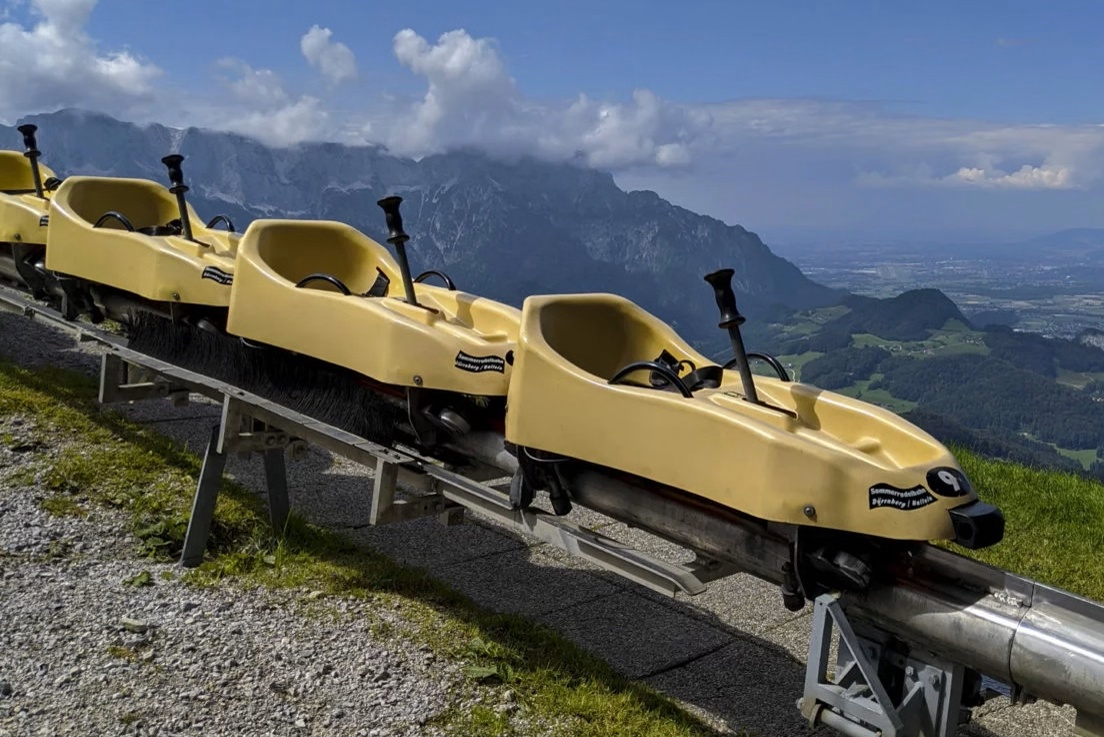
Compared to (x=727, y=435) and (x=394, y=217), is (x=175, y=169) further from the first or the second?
(x=727, y=435)

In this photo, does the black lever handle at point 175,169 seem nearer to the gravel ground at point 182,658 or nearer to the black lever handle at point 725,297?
the gravel ground at point 182,658

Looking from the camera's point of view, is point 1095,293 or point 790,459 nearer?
point 790,459

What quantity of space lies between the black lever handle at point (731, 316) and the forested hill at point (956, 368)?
142 feet

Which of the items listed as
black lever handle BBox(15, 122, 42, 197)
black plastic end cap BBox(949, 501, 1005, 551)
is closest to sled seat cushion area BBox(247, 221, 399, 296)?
black lever handle BBox(15, 122, 42, 197)

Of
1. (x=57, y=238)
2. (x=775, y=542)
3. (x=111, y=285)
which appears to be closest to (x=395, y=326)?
(x=775, y=542)

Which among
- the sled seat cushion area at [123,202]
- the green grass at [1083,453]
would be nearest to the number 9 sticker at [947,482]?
the sled seat cushion area at [123,202]

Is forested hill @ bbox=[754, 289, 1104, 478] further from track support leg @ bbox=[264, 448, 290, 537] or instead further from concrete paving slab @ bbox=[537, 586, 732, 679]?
track support leg @ bbox=[264, 448, 290, 537]

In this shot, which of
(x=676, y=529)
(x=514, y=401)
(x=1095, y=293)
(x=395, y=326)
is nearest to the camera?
(x=676, y=529)

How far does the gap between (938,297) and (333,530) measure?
112747mm

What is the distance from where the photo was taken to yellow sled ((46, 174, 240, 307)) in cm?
561

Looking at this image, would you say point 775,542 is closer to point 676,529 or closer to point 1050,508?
point 676,529

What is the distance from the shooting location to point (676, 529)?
3.48 metres

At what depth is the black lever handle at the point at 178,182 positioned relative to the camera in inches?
237

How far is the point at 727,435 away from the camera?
309cm
